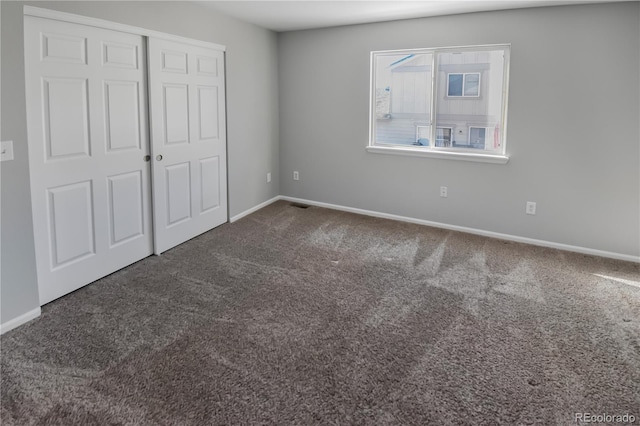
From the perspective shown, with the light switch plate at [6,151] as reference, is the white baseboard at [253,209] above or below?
below

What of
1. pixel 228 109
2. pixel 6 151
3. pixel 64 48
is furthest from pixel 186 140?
pixel 6 151

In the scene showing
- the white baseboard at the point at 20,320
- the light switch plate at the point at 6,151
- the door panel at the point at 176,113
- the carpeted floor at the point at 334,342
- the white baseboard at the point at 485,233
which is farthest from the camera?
the white baseboard at the point at 485,233

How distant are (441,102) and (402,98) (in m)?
0.47

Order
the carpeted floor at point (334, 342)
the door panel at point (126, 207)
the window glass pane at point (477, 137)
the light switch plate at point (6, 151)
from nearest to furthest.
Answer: the carpeted floor at point (334, 342) < the light switch plate at point (6, 151) < the door panel at point (126, 207) < the window glass pane at point (477, 137)

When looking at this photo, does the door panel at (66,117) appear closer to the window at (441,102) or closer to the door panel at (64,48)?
the door panel at (64,48)

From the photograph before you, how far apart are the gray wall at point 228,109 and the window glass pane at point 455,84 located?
7.19 ft

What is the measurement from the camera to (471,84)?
4516 mm

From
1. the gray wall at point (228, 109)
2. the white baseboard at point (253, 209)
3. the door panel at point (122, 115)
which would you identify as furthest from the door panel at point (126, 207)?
the white baseboard at point (253, 209)

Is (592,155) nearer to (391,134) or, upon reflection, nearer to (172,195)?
(391,134)

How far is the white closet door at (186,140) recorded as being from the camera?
3850mm

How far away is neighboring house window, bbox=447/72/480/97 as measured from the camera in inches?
177

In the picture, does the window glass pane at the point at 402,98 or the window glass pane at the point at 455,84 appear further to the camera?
the window glass pane at the point at 402,98

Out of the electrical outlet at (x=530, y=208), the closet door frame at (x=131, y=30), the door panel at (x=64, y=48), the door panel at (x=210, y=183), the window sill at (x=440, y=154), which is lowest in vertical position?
the electrical outlet at (x=530, y=208)

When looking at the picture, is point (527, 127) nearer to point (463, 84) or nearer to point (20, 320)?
point (463, 84)
